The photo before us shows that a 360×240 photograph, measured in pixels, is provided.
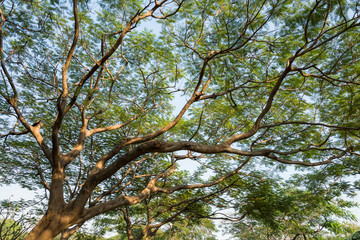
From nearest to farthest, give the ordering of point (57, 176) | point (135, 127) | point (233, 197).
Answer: point (57, 176), point (135, 127), point (233, 197)

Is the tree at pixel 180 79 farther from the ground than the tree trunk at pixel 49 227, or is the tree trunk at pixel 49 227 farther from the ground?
the tree at pixel 180 79

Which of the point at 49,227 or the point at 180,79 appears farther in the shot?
the point at 180,79

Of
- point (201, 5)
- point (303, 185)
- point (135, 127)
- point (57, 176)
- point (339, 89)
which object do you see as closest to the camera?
point (57, 176)

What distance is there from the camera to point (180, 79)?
6254 mm

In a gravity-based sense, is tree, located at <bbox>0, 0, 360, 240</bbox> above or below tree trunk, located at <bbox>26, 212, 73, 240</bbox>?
above

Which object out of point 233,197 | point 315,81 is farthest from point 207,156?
point 315,81

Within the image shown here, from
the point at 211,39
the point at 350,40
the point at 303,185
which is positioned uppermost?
the point at 211,39

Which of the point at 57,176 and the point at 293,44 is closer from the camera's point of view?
the point at 57,176

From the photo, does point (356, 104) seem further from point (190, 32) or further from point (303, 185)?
point (303, 185)

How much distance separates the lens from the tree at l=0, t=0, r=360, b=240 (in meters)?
4.17

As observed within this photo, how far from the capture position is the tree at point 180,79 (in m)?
4.17

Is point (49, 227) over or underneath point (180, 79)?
underneath

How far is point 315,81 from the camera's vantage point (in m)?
5.72

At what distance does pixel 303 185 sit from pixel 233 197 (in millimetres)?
3160
